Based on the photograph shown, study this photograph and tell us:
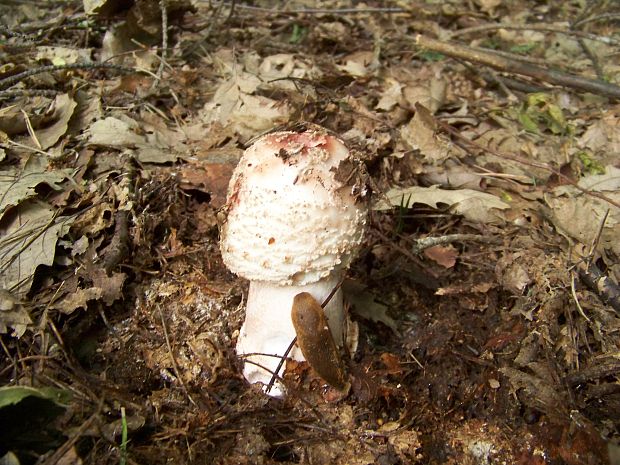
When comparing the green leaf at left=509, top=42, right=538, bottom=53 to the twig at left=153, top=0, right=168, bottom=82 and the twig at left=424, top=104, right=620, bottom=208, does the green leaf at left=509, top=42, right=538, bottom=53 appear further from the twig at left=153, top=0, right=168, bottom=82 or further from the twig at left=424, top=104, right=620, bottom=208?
the twig at left=153, top=0, right=168, bottom=82

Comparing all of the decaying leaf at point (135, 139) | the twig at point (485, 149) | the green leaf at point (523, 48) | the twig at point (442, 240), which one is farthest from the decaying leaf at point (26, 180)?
the green leaf at point (523, 48)

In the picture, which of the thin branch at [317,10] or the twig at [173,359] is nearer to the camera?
the twig at [173,359]

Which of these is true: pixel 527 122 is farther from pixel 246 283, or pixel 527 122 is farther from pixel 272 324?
pixel 272 324

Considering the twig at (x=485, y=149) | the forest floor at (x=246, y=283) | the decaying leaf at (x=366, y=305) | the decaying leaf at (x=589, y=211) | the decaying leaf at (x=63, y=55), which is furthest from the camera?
the decaying leaf at (x=63, y=55)

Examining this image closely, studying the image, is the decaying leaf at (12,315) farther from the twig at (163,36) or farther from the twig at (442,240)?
the twig at (163,36)

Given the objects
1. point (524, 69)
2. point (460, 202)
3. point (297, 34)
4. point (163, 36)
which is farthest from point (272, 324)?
point (297, 34)

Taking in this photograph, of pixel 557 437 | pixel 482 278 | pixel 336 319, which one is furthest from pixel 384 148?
pixel 557 437

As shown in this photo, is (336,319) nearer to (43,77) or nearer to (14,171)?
(14,171)

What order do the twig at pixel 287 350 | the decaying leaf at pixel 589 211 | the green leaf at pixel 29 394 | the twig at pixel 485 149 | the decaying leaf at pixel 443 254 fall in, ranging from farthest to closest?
the twig at pixel 485 149
the decaying leaf at pixel 443 254
the decaying leaf at pixel 589 211
the twig at pixel 287 350
the green leaf at pixel 29 394
